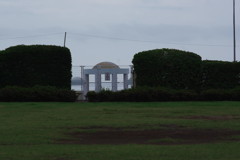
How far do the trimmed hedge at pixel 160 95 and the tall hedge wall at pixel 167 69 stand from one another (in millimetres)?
1944

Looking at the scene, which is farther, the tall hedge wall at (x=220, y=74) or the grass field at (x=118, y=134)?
the tall hedge wall at (x=220, y=74)

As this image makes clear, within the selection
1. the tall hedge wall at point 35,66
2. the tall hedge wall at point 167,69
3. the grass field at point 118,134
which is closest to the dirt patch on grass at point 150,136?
the grass field at point 118,134

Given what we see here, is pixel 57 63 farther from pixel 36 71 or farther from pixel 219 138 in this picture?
pixel 219 138

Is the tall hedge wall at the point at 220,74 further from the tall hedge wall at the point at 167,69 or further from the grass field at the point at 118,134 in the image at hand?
the grass field at the point at 118,134

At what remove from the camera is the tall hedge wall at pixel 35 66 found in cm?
3161

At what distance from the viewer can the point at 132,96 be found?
29.8 meters

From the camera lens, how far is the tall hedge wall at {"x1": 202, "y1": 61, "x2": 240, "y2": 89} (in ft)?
108

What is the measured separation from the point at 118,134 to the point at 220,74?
61.5ft

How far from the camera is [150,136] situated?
1490 cm

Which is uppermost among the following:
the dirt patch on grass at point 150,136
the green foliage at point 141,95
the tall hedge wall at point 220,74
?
the tall hedge wall at point 220,74

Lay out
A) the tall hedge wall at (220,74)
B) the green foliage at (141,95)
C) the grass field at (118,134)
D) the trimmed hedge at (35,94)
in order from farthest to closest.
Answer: the tall hedge wall at (220,74) < the green foliage at (141,95) < the trimmed hedge at (35,94) < the grass field at (118,134)

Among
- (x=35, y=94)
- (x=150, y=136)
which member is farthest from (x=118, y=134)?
(x=35, y=94)

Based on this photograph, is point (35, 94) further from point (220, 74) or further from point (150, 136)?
point (150, 136)

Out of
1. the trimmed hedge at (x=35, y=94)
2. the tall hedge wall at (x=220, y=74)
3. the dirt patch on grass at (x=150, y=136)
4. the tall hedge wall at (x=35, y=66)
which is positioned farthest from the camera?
the tall hedge wall at (x=220, y=74)
